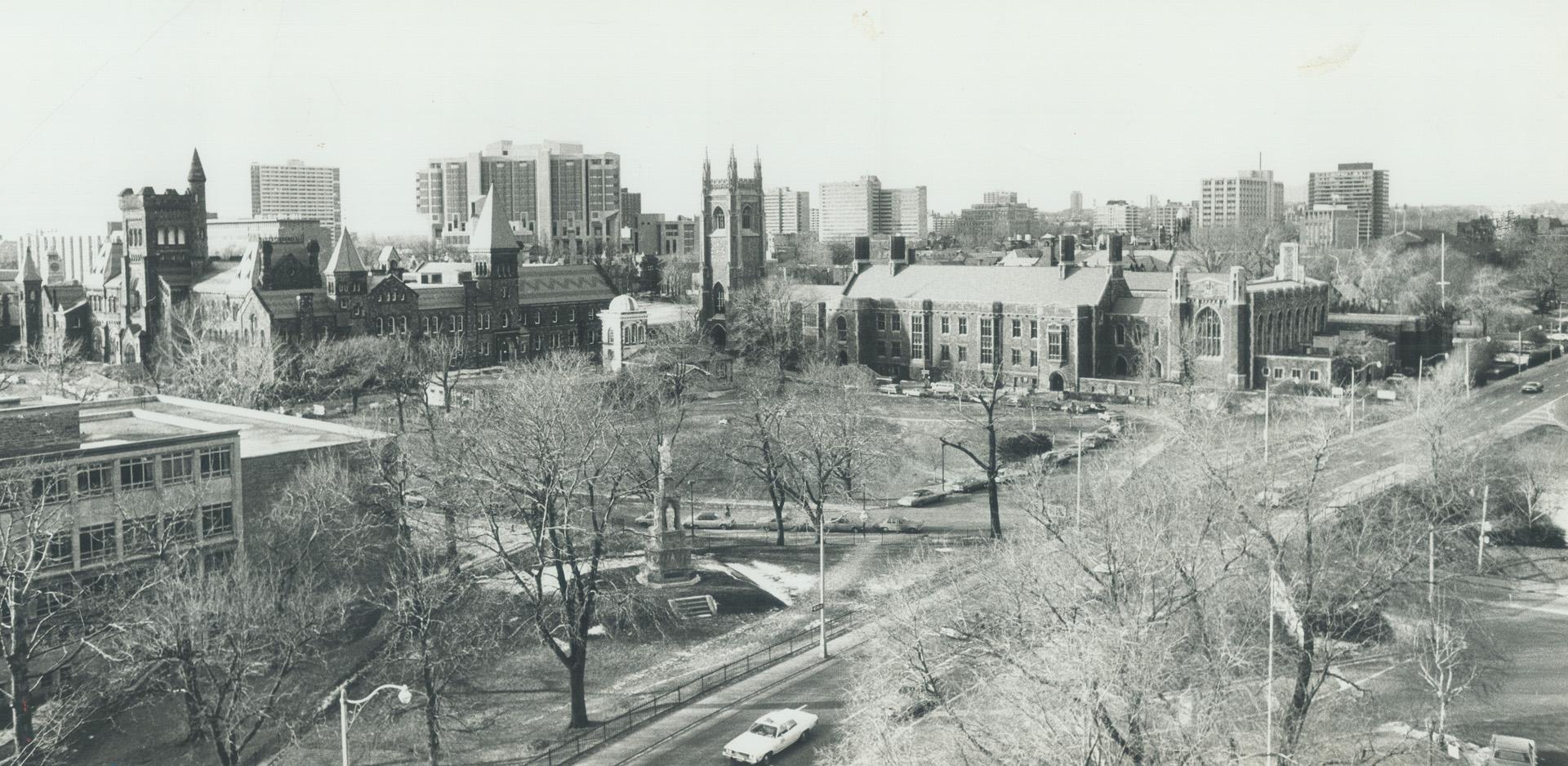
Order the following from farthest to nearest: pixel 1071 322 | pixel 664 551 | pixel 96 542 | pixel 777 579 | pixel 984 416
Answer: pixel 1071 322 → pixel 984 416 → pixel 777 579 → pixel 664 551 → pixel 96 542

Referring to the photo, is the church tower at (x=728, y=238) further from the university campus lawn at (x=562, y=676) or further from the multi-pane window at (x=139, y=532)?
the multi-pane window at (x=139, y=532)

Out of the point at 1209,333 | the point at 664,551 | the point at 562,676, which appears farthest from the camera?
the point at 1209,333

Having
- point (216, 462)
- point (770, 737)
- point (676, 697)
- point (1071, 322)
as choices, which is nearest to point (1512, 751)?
point (770, 737)

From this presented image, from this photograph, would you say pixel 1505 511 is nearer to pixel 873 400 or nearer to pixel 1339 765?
pixel 1339 765

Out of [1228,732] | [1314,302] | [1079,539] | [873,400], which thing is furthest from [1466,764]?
[1314,302]

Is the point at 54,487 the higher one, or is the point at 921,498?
the point at 54,487

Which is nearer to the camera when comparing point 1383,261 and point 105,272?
point 105,272

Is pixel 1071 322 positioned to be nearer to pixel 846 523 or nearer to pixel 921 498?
pixel 921 498
